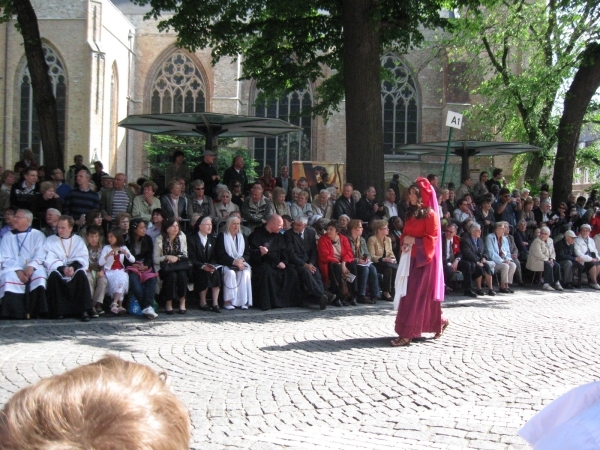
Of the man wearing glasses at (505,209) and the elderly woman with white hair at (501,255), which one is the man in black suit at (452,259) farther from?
the man wearing glasses at (505,209)

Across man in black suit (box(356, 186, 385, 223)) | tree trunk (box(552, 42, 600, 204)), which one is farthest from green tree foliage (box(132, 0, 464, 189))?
tree trunk (box(552, 42, 600, 204))

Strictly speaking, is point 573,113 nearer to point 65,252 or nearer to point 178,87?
point 65,252

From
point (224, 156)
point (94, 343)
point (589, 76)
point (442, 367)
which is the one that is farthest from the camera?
point (224, 156)

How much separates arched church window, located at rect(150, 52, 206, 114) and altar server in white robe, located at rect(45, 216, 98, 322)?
25.9 m

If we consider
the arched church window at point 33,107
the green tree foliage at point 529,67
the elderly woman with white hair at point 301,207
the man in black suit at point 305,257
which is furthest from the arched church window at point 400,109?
the man in black suit at point 305,257

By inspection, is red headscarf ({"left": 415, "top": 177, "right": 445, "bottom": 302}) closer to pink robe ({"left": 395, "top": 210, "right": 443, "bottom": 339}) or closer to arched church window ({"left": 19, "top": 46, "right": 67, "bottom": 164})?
pink robe ({"left": 395, "top": 210, "right": 443, "bottom": 339})

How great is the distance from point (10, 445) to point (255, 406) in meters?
5.02

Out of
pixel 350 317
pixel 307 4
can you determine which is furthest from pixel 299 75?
pixel 350 317

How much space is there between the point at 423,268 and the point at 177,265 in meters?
4.28

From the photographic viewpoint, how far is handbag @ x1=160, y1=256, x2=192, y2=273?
11266mm

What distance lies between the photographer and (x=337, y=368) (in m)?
7.29

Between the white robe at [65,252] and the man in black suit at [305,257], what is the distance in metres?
3.58

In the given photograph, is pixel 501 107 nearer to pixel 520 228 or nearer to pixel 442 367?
pixel 520 228

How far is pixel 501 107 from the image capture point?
2597cm
